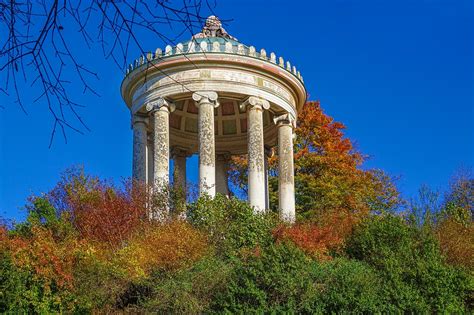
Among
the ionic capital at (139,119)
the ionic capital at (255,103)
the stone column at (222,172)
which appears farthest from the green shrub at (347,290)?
the stone column at (222,172)

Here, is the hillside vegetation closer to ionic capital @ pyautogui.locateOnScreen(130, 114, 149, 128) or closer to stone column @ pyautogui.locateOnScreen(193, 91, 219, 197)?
stone column @ pyautogui.locateOnScreen(193, 91, 219, 197)

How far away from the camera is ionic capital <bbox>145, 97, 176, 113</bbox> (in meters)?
31.2

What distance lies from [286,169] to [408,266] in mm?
11879

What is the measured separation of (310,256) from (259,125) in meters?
9.32

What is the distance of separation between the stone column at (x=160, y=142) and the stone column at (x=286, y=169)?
18.4 feet

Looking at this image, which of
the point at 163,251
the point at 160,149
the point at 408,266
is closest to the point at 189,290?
the point at 163,251

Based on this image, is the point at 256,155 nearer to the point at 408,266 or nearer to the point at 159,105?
the point at 159,105

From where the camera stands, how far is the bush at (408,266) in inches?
773

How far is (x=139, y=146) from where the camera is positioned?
3275 cm

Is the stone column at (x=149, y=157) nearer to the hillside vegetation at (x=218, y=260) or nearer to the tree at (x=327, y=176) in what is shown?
the hillside vegetation at (x=218, y=260)

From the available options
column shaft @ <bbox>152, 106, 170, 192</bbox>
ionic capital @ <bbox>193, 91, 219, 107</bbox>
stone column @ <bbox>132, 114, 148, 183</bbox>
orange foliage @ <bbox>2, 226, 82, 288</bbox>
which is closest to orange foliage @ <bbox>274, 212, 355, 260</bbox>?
column shaft @ <bbox>152, 106, 170, 192</bbox>

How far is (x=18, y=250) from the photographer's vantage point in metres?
20.5

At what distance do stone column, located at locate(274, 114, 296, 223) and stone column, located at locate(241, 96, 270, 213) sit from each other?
123 centimetres

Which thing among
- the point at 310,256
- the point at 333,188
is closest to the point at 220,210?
the point at 310,256
